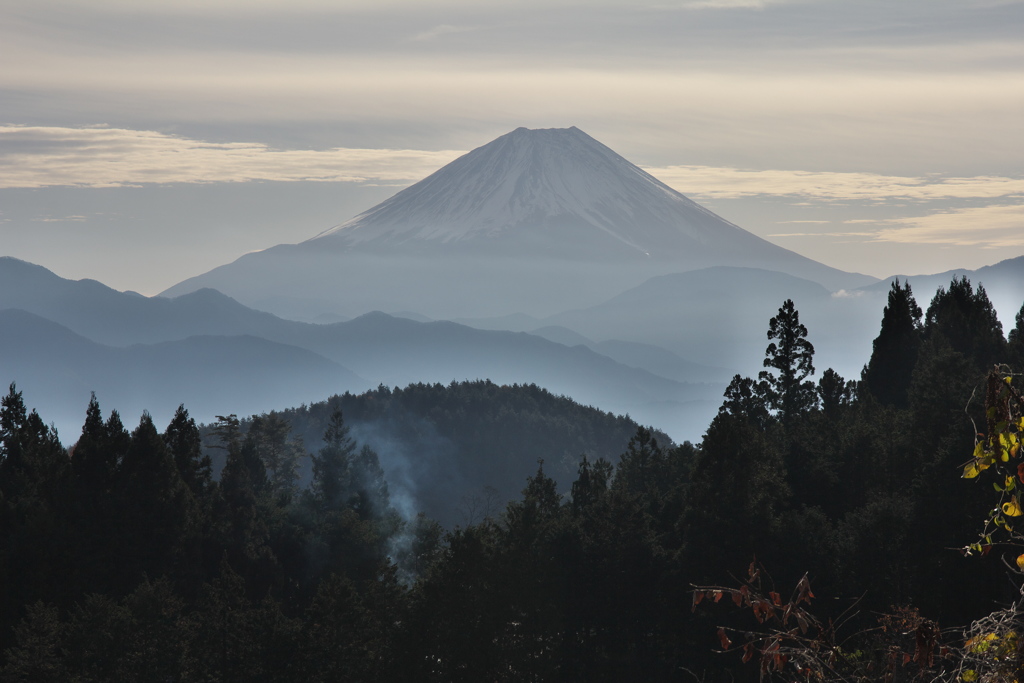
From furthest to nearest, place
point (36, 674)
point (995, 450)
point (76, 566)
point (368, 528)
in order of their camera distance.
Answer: point (368, 528)
point (76, 566)
point (36, 674)
point (995, 450)

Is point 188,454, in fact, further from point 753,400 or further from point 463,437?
point 463,437

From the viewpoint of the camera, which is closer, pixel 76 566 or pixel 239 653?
pixel 239 653

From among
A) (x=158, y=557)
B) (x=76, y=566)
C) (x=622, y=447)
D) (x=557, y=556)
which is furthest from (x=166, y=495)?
(x=622, y=447)

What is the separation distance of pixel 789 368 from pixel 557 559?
2324cm

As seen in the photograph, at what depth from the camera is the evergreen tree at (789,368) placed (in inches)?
2156

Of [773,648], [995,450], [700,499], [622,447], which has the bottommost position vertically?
[622,447]

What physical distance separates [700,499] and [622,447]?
137468 millimetres

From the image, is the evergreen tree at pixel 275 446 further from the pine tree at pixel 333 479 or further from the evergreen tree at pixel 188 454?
the evergreen tree at pixel 188 454

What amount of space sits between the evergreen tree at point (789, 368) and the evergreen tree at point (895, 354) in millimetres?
7237

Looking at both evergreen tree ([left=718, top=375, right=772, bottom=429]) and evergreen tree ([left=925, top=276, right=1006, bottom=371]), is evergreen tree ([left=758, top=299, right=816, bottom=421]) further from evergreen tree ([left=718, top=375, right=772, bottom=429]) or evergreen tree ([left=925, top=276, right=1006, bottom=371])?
evergreen tree ([left=925, top=276, right=1006, bottom=371])

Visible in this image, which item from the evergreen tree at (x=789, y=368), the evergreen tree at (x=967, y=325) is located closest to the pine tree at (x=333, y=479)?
the evergreen tree at (x=789, y=368)

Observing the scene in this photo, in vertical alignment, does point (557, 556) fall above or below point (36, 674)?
above

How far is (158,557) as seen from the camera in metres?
49.0

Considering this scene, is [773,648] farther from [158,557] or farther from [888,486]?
[158,557]
